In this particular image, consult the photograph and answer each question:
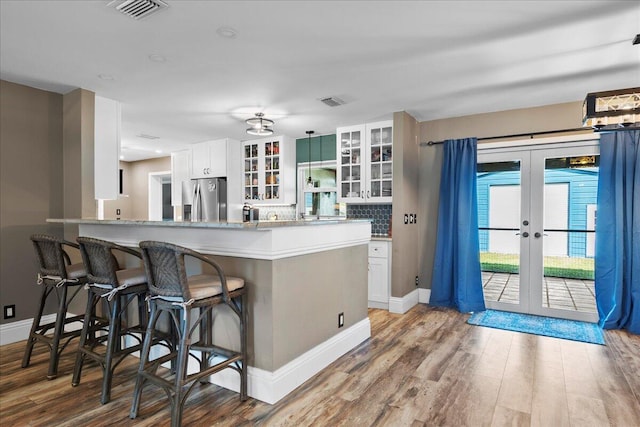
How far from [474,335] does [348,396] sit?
6.02ft

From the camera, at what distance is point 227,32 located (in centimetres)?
254

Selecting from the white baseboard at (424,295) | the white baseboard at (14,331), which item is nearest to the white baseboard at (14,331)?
the white baseboard at (14,331)

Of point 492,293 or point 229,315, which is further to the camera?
point 492,293

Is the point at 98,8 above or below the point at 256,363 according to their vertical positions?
above

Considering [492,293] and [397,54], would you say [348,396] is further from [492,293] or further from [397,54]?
[492,293]

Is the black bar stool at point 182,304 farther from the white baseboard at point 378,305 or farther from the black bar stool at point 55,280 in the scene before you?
the white baseboard at point 378,305

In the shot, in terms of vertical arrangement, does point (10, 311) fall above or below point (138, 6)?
below

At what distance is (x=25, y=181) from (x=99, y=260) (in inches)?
76.1

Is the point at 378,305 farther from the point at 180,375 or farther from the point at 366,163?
the point at 180,375

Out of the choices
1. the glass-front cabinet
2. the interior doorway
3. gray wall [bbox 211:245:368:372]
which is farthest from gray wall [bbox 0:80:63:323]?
the interior doorway

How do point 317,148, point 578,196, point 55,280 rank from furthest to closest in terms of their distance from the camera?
point 317,148 → point 578,196 → point 55,280

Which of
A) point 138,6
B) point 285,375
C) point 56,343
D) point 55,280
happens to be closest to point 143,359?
point 285,375

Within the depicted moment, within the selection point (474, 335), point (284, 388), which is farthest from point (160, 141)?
point (474, 335)

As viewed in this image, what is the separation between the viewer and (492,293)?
4594mm
